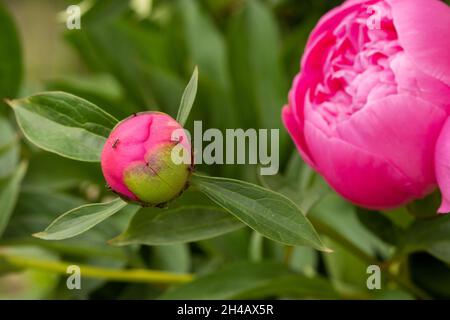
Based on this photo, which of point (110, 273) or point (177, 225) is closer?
point (177, 225)

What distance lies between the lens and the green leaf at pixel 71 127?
369 millimetres

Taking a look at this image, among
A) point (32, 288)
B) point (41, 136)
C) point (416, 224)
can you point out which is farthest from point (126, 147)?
point (32, 288)

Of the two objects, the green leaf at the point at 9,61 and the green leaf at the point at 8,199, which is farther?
the green leaf at the point at 9,61

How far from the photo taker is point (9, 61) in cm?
68

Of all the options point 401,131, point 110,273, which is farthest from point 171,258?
point 401,131

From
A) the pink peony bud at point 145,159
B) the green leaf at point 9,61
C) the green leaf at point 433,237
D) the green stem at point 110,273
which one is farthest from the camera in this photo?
the green leaf at point 9,61

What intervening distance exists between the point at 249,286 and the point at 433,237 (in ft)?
0.38

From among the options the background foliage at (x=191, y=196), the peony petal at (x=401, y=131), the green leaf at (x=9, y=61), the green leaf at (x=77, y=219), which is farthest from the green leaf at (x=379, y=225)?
the green leaf at (x=9, y=61)

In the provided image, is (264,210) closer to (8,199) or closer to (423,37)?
(423,37)

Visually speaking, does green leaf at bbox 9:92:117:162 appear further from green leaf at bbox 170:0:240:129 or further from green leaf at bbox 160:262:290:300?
green leaf at bbox 170:0:240:129

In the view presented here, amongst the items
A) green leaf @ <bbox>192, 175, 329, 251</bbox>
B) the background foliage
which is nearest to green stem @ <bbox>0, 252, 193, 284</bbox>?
the background foliage

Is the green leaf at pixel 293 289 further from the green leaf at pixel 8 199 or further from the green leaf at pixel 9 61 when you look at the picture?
the green leaf at pixel 9 61

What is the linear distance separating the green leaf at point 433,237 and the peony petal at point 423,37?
0.11 metres

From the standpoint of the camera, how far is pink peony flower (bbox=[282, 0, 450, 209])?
1.26 ft
